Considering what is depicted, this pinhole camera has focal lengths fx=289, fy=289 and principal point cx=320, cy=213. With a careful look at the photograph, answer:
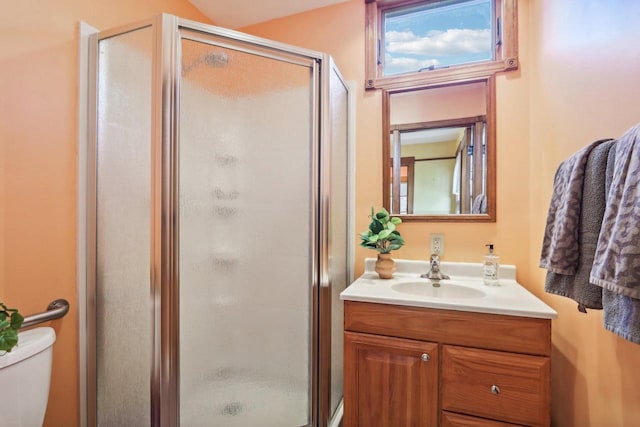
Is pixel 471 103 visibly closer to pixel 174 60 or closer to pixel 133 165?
pixel 174 60

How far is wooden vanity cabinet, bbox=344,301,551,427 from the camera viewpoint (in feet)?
3.30

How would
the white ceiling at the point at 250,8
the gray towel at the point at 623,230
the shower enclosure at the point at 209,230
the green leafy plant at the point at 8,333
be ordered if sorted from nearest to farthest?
the gray towel at the point at 623,230 < the green leafy plant at the point at 8,333 < the shower enclosure at the point at 209,230 < the white ceiling at the point at 250,8

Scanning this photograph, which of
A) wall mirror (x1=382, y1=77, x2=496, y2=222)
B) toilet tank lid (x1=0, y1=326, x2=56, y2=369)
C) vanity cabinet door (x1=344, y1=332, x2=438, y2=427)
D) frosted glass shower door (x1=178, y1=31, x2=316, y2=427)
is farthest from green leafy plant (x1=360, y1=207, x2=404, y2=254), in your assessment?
toilet tank lid (x1=0, y1=326, x2=56, y2=369)

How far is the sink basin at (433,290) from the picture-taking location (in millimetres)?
1393

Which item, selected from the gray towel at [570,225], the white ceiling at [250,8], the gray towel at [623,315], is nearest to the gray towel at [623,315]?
the gray towel at [623,315]

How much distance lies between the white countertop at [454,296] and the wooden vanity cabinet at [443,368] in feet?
0.10

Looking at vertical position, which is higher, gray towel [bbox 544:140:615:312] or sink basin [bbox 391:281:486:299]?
gray towel [bbox 544:140:615:312]

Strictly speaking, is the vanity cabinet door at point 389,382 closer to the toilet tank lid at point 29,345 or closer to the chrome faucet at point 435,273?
the chrome faucet at point 435,273

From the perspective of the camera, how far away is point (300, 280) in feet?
4.47

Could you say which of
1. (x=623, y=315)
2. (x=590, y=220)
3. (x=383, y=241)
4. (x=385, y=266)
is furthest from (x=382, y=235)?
(x=623, y=315)

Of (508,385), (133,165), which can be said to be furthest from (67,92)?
(508,385)

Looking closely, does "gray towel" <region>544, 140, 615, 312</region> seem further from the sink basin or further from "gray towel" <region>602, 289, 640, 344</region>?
the sink basin

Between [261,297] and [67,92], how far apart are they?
116cm

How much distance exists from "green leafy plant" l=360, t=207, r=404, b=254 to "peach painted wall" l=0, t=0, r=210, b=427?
1.32 metres
